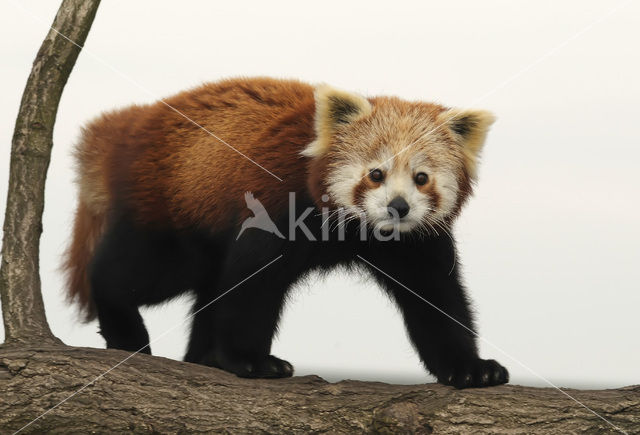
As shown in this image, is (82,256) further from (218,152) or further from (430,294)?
(430,294)

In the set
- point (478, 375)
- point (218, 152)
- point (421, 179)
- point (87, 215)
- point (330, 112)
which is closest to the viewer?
point (478, 375)

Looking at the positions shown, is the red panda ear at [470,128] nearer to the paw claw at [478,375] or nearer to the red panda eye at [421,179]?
the red panda eye at [421,179]

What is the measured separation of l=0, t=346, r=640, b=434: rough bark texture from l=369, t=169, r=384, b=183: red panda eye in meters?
1.01

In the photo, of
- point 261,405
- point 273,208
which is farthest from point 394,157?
point 261,405

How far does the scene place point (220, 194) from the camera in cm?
433

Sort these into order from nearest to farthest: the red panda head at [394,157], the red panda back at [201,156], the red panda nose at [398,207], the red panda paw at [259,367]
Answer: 1. the red panda nose at [398,207]
2. the red panda head at [394,157]
3. the red panda paw at [259,367]
4. the red panda back at [201,156]

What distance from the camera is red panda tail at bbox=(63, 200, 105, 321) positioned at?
5117mm

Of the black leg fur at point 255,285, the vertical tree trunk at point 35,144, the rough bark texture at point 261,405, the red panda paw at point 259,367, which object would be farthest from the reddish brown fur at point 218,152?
the rough bark texture at point 261,405

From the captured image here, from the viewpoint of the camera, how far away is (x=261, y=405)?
362 centimetres

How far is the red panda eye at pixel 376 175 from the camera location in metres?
3.83

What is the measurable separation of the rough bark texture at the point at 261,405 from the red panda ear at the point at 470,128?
124cm

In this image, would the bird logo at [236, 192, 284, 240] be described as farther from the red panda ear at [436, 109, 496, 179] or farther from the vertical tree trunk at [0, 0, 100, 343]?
the vertical tree trunk at [0, 0, 100, 343]

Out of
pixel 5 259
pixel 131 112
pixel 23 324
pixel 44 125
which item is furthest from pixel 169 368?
pixel 131 112

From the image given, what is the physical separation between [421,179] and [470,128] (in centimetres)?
50
